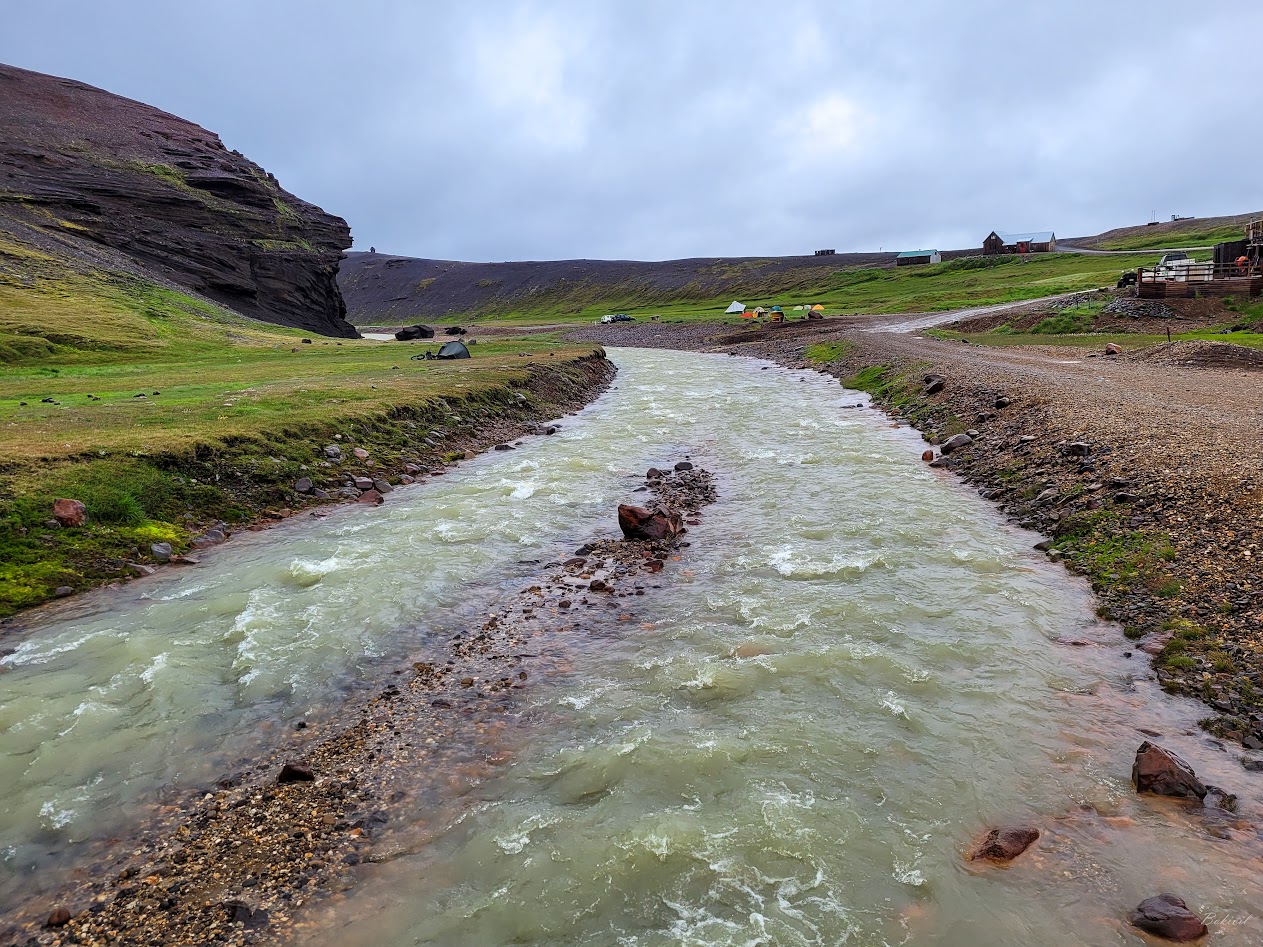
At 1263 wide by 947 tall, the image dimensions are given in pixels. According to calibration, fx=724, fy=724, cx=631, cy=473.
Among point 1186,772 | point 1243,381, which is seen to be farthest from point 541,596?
point 1243,381

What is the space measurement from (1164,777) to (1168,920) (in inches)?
74.6

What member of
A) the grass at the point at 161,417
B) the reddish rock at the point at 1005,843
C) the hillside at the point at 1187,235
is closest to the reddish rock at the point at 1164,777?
the reddish rock at the point at 1005,843

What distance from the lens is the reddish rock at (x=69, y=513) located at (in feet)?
44.8

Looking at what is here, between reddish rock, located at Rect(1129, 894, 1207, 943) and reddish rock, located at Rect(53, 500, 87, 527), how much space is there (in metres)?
16.8

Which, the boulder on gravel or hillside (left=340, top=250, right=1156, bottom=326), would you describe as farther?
hillside (left=340, top=250, right=1156, bottom=326)

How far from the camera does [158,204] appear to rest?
74.4 meters

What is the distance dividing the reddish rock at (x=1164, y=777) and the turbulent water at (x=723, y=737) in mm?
191

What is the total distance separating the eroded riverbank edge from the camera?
1320cm

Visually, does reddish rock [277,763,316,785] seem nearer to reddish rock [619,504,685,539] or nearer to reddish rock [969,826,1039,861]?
reddish rock [969,826,1039,861]

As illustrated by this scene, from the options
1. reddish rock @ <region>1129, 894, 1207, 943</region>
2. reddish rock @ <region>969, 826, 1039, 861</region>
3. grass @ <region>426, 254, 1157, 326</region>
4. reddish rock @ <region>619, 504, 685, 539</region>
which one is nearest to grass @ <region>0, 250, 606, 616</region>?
reddish rock @ <region>619, 504, 685, 539</region>

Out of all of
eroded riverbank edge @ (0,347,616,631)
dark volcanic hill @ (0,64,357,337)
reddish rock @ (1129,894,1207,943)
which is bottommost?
reddish rock @ (1129,894,1207,943)

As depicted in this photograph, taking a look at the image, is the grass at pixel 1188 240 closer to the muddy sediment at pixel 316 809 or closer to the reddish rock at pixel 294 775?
the muddy sediment at pixel 316 809

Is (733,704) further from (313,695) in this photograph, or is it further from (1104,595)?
(1104,595)

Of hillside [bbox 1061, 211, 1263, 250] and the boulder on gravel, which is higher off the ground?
hillside [bbox 1061, 211, 1263, 250]
